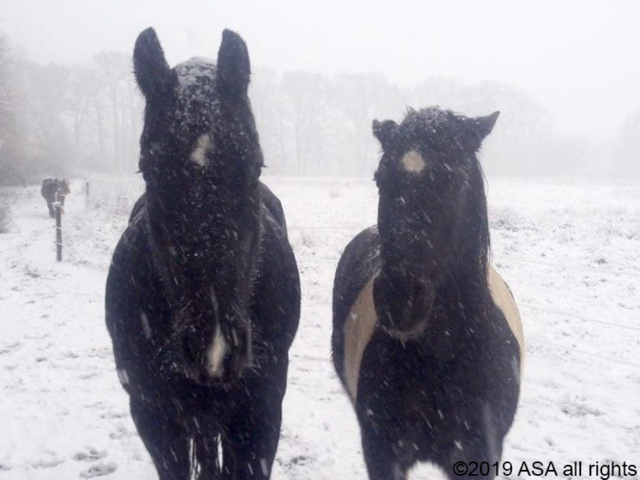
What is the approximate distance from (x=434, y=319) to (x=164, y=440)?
5.10 ft

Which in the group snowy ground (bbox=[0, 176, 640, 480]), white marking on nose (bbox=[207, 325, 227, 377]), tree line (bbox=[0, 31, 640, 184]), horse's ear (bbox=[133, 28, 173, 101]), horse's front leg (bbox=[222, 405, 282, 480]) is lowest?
snowy ground (bbox=[0, 176, 640, 480])

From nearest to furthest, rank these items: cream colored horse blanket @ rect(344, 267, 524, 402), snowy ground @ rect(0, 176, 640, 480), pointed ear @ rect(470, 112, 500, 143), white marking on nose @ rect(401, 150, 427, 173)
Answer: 1. white marking on nose @ rect(401, 150, 427, 173)
2. pointed ear @ rect(470, 112, 500, 143)
3. cream colored horse blanket @ rect(344, 267, 524, 402)
4. snowy ground @ rect(0, 176, 640, 480)

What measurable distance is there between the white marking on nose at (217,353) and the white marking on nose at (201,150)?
0.58 meters

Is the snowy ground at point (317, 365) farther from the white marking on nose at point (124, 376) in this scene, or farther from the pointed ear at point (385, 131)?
the pointed ear at point (385, 131)

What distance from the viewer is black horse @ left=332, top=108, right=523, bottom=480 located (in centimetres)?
228

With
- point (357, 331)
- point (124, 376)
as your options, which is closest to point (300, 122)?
point (357, 331)

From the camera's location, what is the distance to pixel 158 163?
1.74 meters

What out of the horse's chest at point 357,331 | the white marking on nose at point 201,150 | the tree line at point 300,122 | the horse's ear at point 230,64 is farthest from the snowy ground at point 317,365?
the tree line at point 300,122

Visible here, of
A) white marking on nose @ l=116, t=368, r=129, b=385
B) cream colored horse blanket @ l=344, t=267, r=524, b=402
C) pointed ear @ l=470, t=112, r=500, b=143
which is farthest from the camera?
cream colored horse blanket @ l=344, t=267, r=524, b=402

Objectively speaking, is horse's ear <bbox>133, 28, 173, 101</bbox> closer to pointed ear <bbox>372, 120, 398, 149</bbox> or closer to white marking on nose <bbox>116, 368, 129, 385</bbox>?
pointed ear <bbox>372, 120, 398, 149</bbox>

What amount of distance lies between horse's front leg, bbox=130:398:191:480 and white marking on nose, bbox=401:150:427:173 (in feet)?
5.79

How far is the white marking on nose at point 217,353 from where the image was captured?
1.63m

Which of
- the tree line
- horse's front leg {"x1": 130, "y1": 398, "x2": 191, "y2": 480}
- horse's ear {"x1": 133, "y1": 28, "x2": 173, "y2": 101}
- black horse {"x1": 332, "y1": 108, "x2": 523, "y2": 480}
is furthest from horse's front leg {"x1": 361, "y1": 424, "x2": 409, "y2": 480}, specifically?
the tree line

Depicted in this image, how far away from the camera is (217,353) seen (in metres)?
1.63
